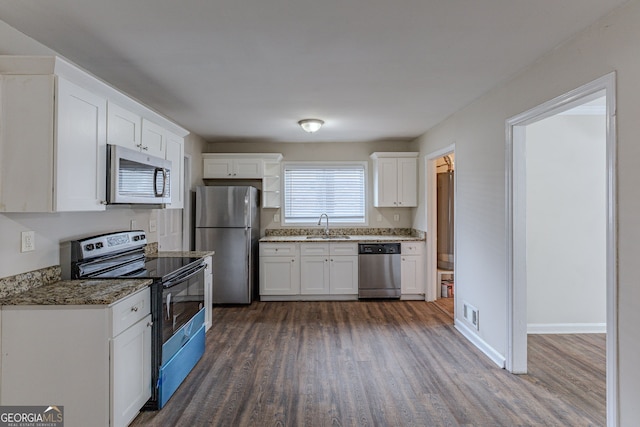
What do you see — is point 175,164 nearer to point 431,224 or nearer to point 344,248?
point 344,248

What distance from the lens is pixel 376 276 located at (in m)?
4.63

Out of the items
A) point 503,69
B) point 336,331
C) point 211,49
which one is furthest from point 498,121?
point 336,331

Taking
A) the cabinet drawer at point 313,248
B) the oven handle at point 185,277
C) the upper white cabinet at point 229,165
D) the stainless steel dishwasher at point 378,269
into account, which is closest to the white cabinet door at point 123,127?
the oven handle at point 185,277

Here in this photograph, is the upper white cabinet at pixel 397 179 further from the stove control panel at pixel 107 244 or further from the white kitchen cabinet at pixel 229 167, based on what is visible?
the stove control panel at pixel 107 244

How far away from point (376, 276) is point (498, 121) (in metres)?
2.62

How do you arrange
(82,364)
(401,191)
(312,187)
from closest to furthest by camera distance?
(82,364)
(401,191)
(312,187)

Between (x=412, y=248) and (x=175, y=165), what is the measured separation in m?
3.31

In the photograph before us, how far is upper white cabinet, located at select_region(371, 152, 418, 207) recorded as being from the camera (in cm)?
496

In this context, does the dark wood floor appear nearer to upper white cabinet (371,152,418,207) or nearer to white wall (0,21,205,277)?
white wall (0,21,205,277)

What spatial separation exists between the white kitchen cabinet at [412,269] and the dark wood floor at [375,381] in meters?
0.96

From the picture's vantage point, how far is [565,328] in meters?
3.46

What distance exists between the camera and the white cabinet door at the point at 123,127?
7.18 feet

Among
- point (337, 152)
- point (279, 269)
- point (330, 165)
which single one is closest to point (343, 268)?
point (279, 269)

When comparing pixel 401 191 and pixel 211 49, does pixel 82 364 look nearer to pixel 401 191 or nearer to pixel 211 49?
pixel 211 49
